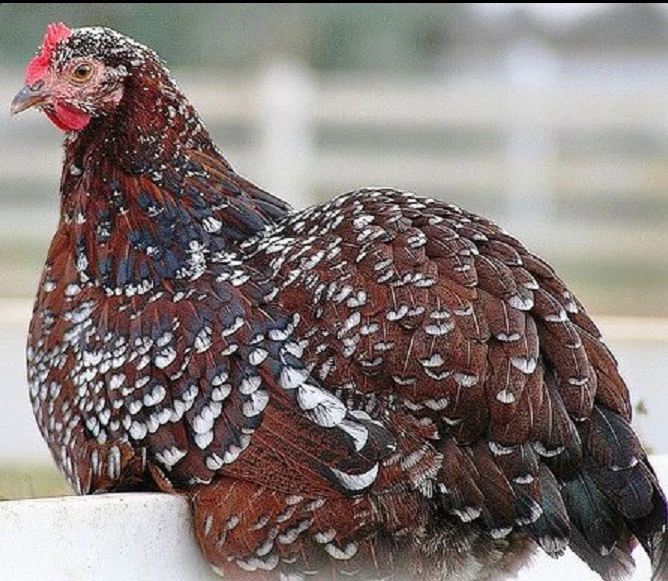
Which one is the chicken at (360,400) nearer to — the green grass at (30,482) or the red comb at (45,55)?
the red comb at (45,55)

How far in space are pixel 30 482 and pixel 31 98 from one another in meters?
1.17

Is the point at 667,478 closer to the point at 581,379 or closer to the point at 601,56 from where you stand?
the point at 581,379

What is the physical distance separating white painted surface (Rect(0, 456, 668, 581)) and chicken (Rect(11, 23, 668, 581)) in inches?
1.9

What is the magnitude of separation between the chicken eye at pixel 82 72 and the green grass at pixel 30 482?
1122 millimetres

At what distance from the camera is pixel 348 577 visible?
7.75 feet

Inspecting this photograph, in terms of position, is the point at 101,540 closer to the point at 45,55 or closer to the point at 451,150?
the point at 45,55

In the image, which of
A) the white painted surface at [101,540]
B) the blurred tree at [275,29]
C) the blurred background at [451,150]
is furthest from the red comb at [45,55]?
the blurred tree at [275,29]

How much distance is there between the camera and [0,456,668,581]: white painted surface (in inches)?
86.7

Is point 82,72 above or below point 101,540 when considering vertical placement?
above

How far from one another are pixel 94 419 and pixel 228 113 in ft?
17.1

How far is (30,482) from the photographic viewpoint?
3516 millimetres

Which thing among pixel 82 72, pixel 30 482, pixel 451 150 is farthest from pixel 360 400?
pixel 451 150

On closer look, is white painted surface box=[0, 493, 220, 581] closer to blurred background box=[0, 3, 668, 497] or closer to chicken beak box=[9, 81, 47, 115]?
Answer: chicken beak box=[9, 81, 47, 115]

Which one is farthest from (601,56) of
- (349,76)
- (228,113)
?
(228,113)
